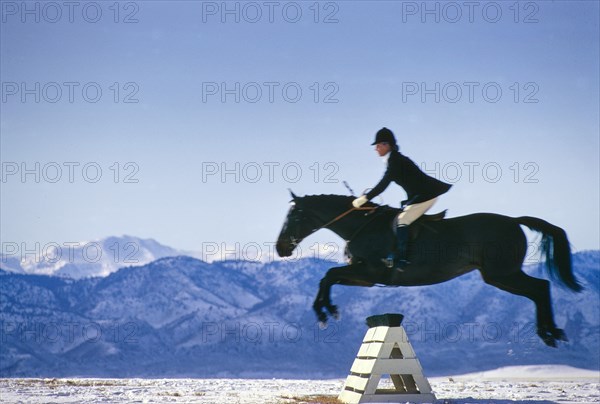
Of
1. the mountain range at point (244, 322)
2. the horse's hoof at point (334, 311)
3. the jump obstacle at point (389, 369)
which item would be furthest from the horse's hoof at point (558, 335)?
the mountain range at point (244, 322)

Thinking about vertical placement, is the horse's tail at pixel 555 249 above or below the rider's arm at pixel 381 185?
below

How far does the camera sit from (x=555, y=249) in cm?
1477

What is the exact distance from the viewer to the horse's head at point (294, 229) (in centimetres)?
1476

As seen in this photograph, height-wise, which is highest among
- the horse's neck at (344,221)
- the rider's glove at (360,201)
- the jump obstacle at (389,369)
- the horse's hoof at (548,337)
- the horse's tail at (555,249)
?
the rider's glove at (360,201)

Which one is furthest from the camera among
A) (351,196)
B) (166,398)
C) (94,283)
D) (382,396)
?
(94,283)

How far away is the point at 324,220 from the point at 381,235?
1.08 metres

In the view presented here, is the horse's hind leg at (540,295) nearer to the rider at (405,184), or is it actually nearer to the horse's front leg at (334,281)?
the rider at (405,184)

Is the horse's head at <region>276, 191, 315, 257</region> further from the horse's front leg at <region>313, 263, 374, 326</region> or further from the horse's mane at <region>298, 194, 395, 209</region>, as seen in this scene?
the horse's front leg at <region>313, 263, 374, 326</region>

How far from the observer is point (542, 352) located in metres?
86.6

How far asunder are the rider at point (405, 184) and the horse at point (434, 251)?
184mm

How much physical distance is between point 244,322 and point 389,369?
294 ft

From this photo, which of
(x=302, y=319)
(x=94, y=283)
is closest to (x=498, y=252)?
(x=302, y=319)

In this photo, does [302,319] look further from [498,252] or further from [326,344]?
[498,252]

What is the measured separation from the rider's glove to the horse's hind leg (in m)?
2.40
